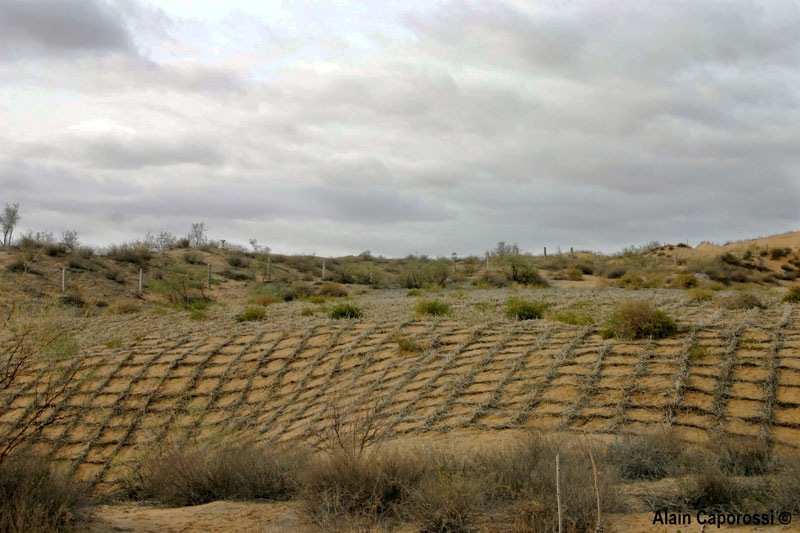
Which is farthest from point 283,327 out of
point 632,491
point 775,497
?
point 775,497

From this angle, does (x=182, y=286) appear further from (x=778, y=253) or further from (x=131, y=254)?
(x=778, y=253)

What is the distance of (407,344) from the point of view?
11852 millimetres

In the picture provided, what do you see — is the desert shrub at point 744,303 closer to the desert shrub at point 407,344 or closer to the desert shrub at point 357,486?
the desert shrub at point 407,344

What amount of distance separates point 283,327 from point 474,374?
5.89 meters

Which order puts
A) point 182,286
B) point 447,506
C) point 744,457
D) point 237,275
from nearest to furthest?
point 447,506 → point 744,457 → point 182,286 → point 237,275

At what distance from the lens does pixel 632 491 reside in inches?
214

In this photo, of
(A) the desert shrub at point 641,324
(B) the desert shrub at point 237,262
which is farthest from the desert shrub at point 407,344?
(B) the desert shrub at point 237,262

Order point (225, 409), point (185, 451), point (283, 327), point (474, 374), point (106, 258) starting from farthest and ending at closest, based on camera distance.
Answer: point (106, 258) → point (283, 327) → point (225, 409) → point (474, 374) → point (185, 451)

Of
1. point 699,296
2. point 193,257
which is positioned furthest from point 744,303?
point 193,257

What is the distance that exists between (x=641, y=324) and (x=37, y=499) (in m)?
9.17

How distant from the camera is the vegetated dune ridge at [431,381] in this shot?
839 cm

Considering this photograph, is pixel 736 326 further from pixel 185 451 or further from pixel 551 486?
pixel 185 451

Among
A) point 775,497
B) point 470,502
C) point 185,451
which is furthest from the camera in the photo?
point 185,451

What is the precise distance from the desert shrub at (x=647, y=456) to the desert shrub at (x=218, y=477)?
3.22 metres
